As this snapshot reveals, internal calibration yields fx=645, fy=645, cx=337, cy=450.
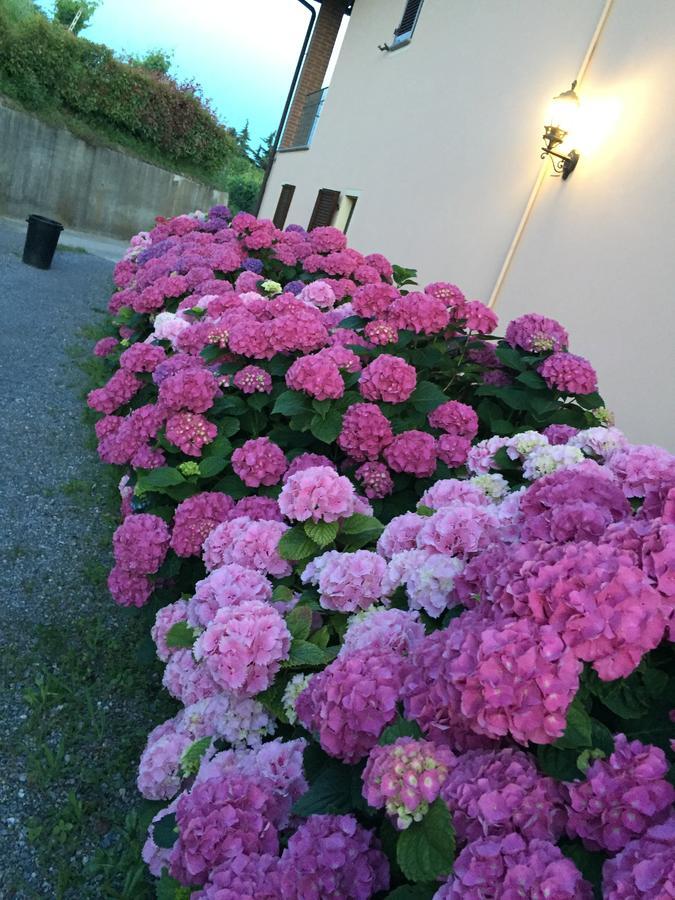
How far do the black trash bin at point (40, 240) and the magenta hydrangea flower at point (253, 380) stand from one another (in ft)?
24.2

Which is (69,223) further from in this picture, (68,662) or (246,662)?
(246,662)

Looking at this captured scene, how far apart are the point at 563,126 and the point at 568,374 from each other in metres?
3.19

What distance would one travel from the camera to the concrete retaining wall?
1359cm

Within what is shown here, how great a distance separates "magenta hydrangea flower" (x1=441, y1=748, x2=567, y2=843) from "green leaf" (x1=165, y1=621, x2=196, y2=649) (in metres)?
1.03

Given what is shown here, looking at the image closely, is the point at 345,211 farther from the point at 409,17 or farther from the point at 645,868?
Result: the point at 645,868

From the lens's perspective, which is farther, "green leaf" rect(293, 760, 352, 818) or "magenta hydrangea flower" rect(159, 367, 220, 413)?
"magenta hydrangea flower" rect(159, 367, 220, 413)

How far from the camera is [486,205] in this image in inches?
229

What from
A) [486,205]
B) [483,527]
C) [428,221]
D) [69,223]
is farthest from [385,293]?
[69,223]

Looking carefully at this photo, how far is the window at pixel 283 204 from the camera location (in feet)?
40.1

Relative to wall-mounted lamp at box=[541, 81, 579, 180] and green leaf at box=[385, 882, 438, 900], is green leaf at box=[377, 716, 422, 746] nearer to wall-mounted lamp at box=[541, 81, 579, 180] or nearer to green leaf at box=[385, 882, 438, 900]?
green leaf at box=[385, 882, 438, 900]

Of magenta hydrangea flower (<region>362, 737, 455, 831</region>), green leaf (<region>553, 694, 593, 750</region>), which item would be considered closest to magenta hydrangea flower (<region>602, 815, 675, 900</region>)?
green leaf (<region>553, 694, 593, 750</region>)

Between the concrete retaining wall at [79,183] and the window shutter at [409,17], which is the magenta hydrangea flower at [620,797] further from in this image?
the concrete retaining wall at [79,183]

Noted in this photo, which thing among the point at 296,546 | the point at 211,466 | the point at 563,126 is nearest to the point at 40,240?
the point at 563,126

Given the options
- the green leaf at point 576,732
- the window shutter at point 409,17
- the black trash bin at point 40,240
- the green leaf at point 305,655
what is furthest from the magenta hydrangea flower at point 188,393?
the window shutter at point 409,17
